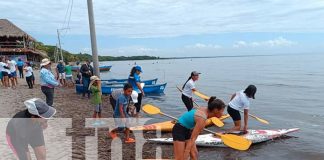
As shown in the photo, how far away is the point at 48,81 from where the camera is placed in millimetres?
9891

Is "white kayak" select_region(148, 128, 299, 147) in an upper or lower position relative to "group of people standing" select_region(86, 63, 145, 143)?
lower

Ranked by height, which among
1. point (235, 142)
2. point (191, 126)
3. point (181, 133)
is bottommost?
point (235, 142)

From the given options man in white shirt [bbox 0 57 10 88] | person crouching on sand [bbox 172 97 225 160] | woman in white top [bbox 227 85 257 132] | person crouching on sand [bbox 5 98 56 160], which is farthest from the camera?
man in white shirt [bbox 0 57 10 88]

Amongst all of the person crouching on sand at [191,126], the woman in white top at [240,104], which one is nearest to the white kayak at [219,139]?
the woman in white top at [240,104]

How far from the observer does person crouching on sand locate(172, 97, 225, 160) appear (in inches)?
209

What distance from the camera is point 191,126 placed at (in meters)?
5.71

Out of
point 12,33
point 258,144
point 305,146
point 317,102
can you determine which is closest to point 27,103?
point 258,144

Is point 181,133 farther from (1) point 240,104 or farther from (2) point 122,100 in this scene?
(1) point 240,104

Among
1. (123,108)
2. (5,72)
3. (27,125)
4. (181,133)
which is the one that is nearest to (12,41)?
(5,72)

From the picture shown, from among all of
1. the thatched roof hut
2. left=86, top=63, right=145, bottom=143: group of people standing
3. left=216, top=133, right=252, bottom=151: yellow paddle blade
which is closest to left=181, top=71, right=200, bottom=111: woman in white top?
left=86, top=63, right=145, bottom=143: group of people standing

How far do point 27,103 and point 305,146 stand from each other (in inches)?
385

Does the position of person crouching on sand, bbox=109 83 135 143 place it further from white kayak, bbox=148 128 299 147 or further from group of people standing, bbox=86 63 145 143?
white kayak, bbox=148 128 299 147

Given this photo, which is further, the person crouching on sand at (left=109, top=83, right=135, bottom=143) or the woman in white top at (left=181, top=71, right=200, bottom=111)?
the woman in white top at (left=181, top=71, right=200, bottom=111)

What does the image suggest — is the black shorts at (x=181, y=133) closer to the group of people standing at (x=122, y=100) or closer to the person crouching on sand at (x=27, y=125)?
the person crouching on sand at (x=27, y=125)
